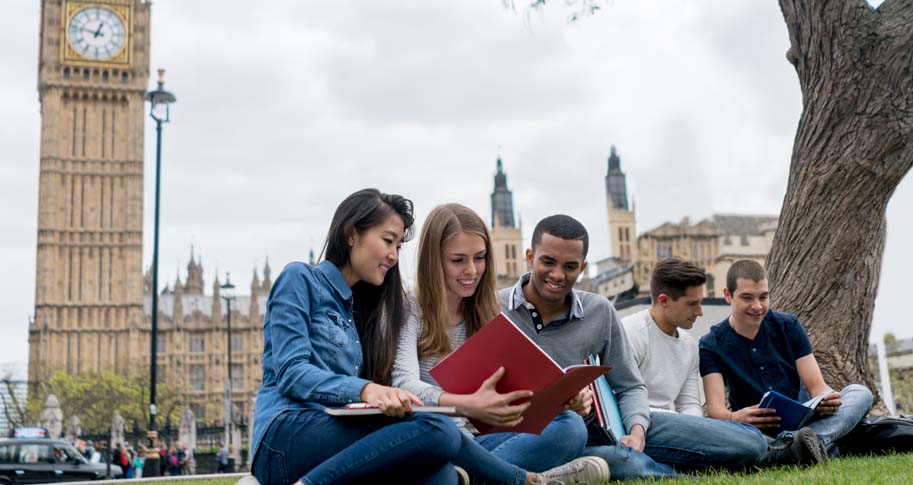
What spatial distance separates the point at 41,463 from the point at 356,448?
14.4 meters

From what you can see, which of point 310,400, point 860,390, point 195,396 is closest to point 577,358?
point 310,400

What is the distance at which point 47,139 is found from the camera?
62.2 m

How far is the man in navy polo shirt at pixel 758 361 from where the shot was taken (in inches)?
193

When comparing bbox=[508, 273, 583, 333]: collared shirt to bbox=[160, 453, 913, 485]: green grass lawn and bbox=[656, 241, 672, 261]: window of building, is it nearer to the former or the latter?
bbox=[160, 453, 913, 485]: green grass lawn

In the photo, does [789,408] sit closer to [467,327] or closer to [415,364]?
[467,327]

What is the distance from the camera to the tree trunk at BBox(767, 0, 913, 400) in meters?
6.64

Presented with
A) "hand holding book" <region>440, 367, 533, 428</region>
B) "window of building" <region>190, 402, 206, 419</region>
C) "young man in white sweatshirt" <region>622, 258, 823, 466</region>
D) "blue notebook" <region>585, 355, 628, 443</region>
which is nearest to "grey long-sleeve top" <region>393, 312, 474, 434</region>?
"hand holding book" <region>440, 367, 533, 428</region>

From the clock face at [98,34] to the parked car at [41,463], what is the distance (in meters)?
52.5

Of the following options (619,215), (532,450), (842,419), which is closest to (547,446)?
(532,450)

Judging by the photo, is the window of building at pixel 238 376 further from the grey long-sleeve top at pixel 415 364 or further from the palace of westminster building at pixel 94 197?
the grey long-sleeve top at pixel 415 364

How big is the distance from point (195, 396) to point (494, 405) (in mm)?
70207

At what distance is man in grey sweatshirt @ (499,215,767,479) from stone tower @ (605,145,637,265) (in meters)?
77.0

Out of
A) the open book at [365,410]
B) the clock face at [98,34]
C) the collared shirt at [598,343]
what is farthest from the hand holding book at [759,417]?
the clock face at [98,34]

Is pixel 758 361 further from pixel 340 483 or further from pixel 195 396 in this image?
pixel 195 396
